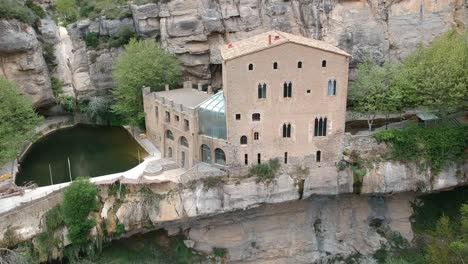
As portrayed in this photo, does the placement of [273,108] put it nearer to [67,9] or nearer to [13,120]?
[13,120]

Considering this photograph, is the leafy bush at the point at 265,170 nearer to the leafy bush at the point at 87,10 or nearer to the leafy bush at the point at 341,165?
the leafy bush at the point at 341,165

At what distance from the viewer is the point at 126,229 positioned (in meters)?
32.4

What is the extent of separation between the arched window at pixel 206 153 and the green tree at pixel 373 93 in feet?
41.2

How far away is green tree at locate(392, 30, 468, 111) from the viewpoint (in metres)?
34.6

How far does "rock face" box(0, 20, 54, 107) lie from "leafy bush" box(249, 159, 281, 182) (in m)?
25.4

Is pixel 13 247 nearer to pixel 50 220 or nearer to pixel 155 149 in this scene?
pixel 50 220

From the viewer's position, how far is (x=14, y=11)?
44.6 m

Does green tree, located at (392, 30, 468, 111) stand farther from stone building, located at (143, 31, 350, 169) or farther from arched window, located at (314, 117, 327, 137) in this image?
arched window, located at (314, 117, 327, 137)

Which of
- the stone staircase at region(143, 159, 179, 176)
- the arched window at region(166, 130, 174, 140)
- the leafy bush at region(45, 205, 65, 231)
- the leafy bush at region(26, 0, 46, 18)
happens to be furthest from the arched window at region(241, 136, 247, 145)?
the leafy bush at region(26, 0, 46, 18)

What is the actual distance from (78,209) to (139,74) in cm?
1654

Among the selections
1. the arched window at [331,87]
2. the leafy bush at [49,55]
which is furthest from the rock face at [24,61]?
the arched window at [331,87]

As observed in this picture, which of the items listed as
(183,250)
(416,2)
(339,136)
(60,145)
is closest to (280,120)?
(339,136)

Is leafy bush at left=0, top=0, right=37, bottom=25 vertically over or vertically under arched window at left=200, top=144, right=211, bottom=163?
over

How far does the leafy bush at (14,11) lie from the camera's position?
43.8 m
